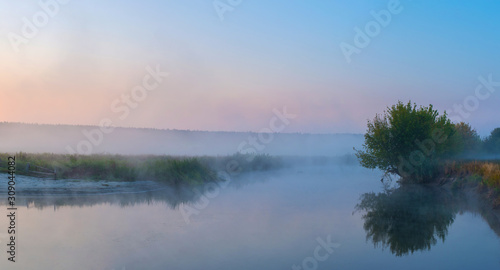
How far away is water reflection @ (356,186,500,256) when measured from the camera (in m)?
14.7

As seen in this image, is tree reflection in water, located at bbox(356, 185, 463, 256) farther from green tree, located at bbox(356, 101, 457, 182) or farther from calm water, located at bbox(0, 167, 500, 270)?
green tree, located at bbox(356, 101, 457, 182)

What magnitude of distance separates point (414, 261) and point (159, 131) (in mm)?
134255

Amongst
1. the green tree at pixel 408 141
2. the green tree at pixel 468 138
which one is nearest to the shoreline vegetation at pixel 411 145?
the green tree at pixel 408 141

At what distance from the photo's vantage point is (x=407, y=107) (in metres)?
36.6

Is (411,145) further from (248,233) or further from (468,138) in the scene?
(468,138)

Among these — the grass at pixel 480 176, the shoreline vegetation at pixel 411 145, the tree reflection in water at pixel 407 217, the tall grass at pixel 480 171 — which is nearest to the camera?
the tree reflection in water at pixel 407 217

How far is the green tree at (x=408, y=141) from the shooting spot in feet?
117

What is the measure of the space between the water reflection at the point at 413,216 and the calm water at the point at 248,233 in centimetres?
5

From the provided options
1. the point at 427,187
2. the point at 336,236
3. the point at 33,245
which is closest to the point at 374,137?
the point at 427,187

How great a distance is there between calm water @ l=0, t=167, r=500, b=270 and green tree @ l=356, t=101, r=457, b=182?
10.9 m

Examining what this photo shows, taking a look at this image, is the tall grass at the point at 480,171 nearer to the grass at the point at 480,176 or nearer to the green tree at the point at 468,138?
the grass at the point at 480,176

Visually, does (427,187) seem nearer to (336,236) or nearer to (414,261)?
(336,236)

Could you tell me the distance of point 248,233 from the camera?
15406 mm

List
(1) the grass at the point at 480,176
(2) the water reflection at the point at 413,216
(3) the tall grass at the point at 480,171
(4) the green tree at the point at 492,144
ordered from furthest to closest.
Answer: (4) the green tree at the point at 492,144, (3) the tall grass at the point at 480,171, (1) the grass at the point at 480,176, (2) the water reflection at the point at 413,216
